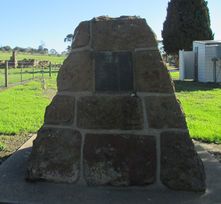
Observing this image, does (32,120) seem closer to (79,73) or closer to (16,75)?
(79,73)

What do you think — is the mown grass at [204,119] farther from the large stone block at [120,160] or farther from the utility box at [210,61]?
the utility box at [210,61]

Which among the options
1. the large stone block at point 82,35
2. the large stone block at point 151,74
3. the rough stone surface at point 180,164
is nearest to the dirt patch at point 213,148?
the rough stone surface at point 180,164

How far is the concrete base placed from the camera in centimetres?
417

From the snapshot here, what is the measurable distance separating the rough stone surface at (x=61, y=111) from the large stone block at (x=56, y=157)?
3.7 inches

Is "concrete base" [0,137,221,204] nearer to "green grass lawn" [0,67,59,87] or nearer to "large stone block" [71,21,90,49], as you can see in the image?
"large stone block" [71,21,90,49]

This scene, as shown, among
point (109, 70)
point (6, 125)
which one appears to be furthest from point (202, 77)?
point (109, 70)

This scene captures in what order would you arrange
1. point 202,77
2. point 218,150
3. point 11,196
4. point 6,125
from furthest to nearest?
point 202,77
point 6,125
point 218,150
point 11,196

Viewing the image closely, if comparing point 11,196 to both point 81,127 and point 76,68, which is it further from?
point 76,68

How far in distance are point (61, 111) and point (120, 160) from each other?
782 millimetres

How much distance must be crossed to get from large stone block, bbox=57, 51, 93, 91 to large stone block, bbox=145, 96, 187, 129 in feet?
2.11

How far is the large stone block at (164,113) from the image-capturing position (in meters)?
4.54

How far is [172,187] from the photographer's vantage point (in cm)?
449

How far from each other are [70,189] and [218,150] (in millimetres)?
3021

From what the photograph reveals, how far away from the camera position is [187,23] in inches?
1367
